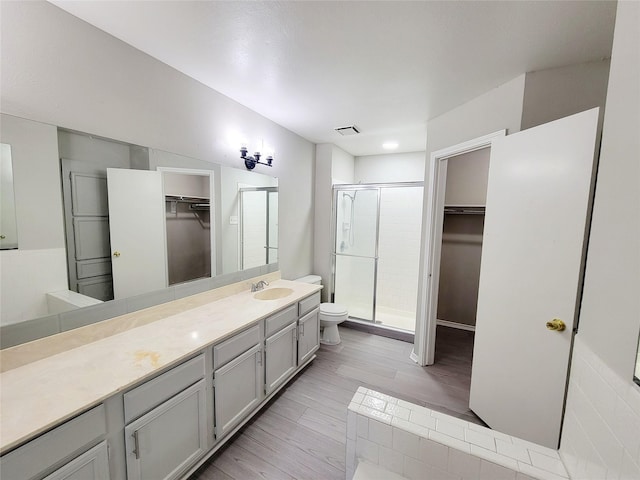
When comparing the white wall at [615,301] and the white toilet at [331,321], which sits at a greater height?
the white wall at [615,301]

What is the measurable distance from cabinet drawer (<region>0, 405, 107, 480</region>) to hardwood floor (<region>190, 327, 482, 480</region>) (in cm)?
84

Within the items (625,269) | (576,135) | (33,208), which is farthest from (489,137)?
(33,208)

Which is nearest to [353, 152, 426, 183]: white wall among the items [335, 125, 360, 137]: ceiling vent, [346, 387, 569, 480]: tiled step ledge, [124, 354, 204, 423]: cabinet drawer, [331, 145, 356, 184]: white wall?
[331, 145, 356, 184]: white wall

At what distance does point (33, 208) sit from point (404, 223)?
3939mm

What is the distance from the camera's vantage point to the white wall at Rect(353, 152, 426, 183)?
396 centimetres

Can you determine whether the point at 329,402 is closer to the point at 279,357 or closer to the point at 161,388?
the point at 279,357

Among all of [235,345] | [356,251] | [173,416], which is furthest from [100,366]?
[356,251]

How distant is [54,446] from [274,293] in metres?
1.79

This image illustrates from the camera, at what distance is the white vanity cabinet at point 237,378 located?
5.30 feet

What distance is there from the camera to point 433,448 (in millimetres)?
955

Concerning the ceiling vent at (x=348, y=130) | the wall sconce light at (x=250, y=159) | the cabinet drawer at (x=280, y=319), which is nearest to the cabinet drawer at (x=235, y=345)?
the cabinet drawer at (x=280, y=319)

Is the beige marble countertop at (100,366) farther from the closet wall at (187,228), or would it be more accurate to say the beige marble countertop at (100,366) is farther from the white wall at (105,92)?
the white wall at (105,92)

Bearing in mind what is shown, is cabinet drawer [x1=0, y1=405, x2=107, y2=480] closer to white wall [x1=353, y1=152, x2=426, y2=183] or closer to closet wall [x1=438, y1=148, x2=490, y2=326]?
closet wall [x1=438, y1=148, x2=490, y2=326]

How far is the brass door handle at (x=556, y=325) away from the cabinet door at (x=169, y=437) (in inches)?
81.6
